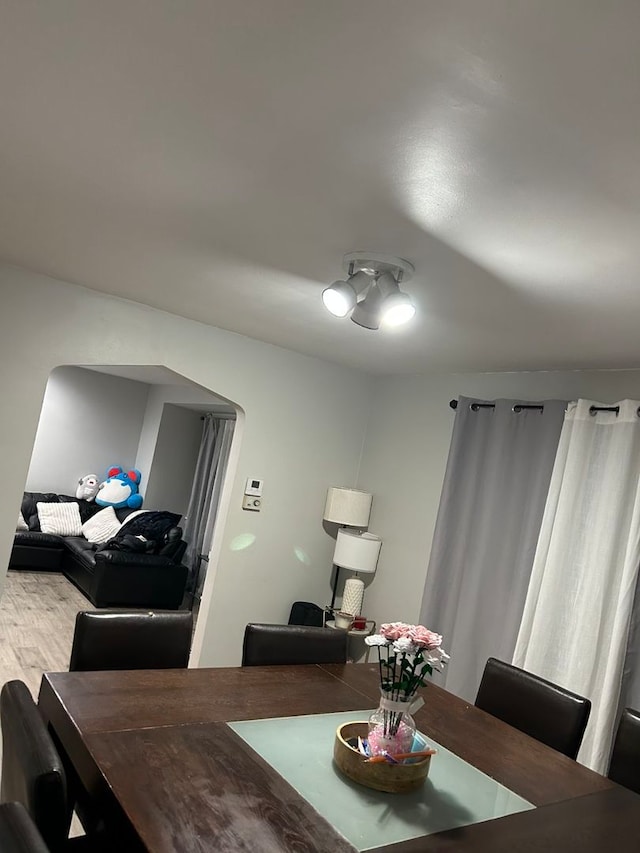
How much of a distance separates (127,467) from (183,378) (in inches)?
183

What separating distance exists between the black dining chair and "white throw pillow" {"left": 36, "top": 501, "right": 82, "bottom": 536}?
572cm

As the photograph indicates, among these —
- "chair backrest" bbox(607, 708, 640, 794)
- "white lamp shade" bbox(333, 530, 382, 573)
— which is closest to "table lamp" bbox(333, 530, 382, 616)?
"white lamp shade" bbox(333, 530, 382, 573)

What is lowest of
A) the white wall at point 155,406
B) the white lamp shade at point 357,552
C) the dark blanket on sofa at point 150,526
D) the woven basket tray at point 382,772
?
the dark blanket on sofa at point 150,526

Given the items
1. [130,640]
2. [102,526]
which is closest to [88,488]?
[102,526]

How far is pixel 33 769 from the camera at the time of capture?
4.32ft

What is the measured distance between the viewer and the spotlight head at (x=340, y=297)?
90.4 inches

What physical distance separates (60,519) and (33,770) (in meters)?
6.21

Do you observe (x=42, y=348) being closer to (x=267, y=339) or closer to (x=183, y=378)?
(x=183, y=378)

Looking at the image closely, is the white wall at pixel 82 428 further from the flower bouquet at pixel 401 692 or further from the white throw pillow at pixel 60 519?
the flower bouquet at pixel 401 692

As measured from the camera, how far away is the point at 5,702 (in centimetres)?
160

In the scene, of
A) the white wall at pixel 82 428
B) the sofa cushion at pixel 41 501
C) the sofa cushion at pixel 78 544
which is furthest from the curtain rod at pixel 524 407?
the white wall at pixel 82 428

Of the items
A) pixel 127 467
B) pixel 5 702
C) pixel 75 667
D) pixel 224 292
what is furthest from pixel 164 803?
pixel 127 467

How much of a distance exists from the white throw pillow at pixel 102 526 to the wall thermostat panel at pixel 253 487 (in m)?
3.25

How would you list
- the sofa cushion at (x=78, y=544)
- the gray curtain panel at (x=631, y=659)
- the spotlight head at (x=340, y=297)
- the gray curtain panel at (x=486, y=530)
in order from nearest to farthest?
the spotlight head at (x=340, y=297)
the gray curtain panel at (x=631, y=659)
the gray curtain panel at (x=486, y=530)
the sofa cushion at (x=78, y=544)
